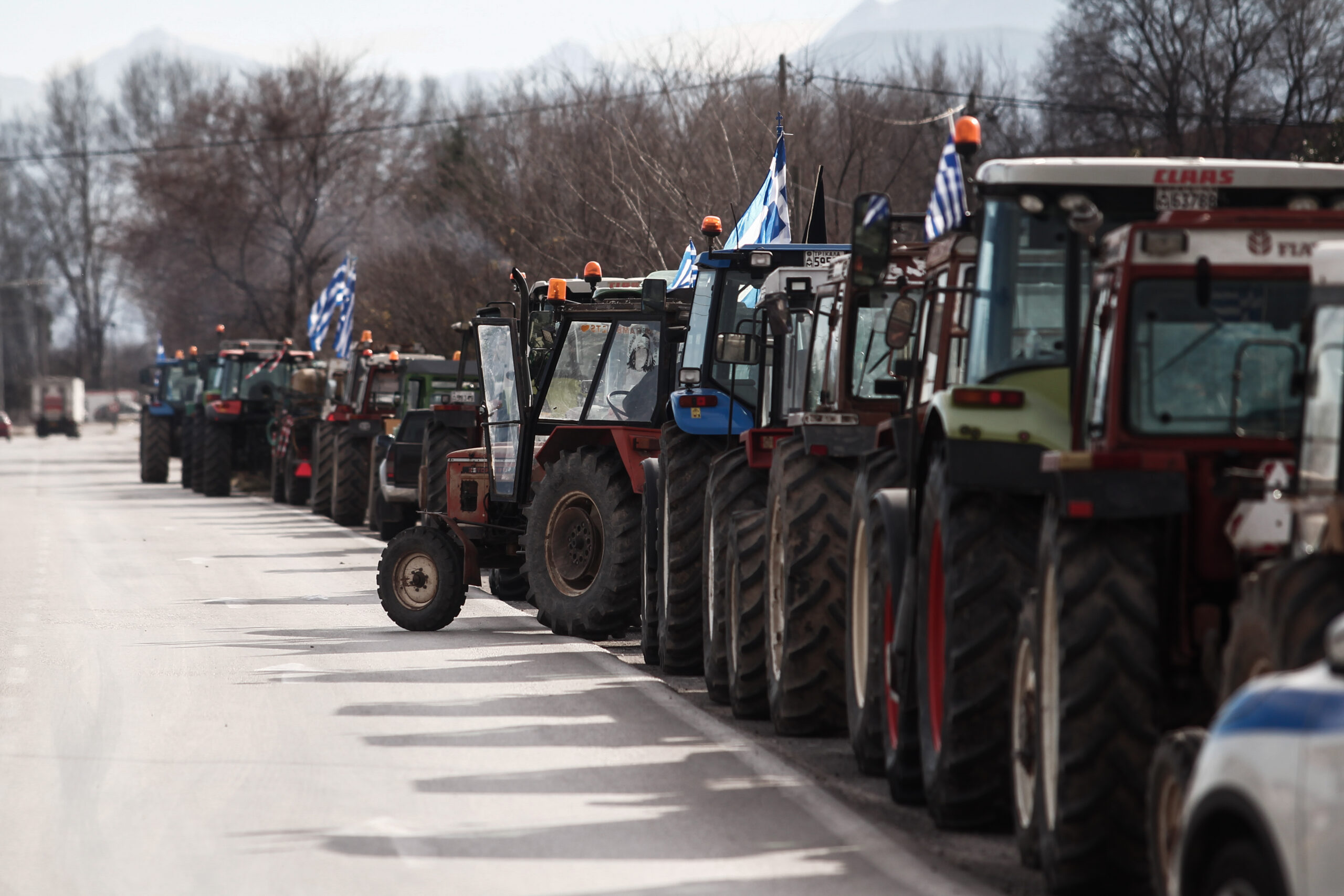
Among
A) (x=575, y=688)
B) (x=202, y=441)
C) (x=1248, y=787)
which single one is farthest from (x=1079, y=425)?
(x=202, y=441)

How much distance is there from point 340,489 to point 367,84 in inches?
1480

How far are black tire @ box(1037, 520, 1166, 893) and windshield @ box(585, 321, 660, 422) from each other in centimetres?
975

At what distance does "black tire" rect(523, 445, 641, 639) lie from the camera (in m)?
15.2

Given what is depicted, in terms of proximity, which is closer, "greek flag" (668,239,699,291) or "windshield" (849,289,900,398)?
"windshield" (849,289,900,398)

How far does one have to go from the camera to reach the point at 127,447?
8038 centimetres

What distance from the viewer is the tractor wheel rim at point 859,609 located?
970 cm

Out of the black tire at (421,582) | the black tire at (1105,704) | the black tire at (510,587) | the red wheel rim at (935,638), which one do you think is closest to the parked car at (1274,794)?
the black tire at (1105,704)

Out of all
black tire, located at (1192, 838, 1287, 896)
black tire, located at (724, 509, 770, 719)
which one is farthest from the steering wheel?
black tire, located at (1192, 838, 1287, 896)

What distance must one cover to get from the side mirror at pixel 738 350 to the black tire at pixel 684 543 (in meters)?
1.04

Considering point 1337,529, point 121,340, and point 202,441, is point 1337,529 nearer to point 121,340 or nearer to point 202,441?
point 202,441

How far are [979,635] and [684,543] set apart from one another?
575 cm

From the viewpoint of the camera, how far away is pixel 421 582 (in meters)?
16.0

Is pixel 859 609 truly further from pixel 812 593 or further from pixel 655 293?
pixel 655 293

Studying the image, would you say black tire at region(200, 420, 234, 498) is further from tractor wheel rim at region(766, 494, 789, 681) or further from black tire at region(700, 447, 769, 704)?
tractor wheel rim at region(766, 494, 789, 681)
